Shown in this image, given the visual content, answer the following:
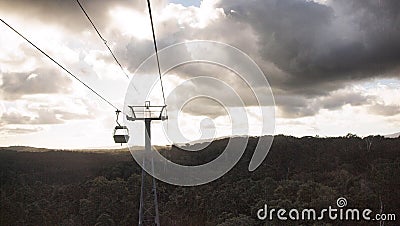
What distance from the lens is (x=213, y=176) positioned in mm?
51375

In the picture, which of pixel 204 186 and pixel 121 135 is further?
pixel 204 186

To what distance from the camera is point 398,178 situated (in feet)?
140

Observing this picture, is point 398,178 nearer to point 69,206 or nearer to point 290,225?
point 290,225

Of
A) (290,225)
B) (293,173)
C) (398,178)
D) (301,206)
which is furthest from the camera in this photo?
(293,173)

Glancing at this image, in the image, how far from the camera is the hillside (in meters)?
32.9

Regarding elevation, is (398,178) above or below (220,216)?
above

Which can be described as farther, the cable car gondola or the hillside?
the hillside

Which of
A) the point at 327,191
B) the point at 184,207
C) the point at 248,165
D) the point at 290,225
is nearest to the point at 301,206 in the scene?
the point at 290,225

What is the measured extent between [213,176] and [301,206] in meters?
17.1

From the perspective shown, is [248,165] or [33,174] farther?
[248,165]

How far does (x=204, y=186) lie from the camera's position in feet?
171

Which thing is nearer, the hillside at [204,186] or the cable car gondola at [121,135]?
the cable car gondola at [121,135]

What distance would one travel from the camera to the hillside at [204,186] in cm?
3288

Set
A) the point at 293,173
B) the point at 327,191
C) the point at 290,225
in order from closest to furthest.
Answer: the point at 290,225 → the point at 327,191 → the point at 293,173
